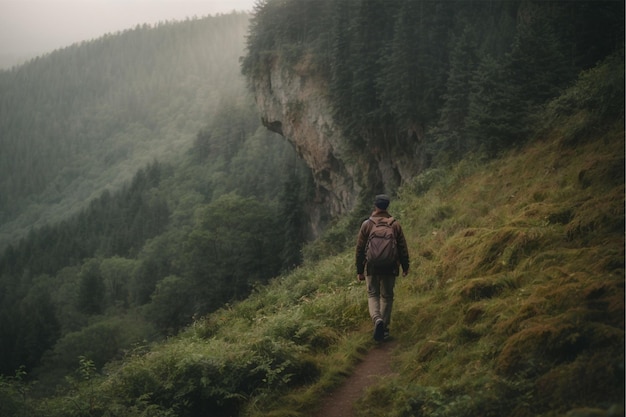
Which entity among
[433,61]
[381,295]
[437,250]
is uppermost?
[433,61]

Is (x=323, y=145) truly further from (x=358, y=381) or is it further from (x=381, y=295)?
(x=358, y=381)

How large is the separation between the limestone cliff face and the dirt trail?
2402 cm

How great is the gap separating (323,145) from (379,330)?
1357 inches

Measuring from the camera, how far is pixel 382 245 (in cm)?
784

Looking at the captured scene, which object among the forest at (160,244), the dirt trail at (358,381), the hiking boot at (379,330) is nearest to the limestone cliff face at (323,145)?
the forest at (160,244)

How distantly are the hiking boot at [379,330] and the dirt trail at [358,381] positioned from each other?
151 mm

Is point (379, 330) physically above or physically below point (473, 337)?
below

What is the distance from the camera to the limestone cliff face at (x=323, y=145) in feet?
115

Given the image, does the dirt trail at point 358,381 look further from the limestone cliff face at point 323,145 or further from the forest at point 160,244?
the limestone cliff face at point 323,145

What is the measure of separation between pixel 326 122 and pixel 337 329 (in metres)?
32.2

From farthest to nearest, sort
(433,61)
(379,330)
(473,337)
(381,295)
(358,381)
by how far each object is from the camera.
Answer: (433,61) → (381,295) → (379,330) → (358,381) → (473,337)

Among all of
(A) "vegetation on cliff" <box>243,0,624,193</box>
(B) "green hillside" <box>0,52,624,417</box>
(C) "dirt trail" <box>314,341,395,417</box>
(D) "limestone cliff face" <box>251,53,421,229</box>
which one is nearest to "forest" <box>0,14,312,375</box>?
(D) "limestone cliff face" <box>251,53,421,229</box>

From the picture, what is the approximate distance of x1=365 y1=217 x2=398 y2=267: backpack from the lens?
25.6 feet

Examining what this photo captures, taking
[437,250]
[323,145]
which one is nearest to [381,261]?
[437,250]
